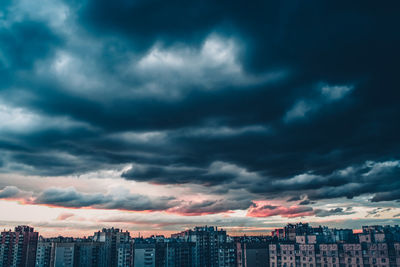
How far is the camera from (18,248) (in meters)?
153

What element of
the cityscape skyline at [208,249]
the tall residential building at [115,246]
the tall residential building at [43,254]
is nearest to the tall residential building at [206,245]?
the cityscape skyline at [208,249]

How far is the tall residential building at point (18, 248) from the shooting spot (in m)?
150

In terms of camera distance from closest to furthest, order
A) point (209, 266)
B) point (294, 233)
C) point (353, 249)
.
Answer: point (353, 249)
point (209, 266)
point (294, 233)

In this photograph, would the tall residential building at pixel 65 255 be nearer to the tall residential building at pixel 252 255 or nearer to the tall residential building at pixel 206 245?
the tall residential building at pixel 206 245

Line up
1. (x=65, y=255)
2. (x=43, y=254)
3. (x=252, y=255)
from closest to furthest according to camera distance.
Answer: (x=252, y=255), (x=65, y=255), (x=43, y=254)

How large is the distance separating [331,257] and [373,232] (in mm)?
15906

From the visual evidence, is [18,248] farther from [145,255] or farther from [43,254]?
[145,255]

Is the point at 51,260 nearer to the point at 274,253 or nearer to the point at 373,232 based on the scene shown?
the point at 274,253

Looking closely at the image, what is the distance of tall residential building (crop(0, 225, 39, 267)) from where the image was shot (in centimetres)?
15000

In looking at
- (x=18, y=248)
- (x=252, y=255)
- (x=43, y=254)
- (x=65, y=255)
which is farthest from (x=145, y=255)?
(x=18, y=248)

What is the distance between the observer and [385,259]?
100m

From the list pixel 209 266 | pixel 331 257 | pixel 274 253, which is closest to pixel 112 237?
pixel 209 266

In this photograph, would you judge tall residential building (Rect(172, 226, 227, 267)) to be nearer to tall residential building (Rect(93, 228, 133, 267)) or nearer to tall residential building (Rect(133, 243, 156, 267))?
tall residential building (Rect(133, 243, 156, 267))

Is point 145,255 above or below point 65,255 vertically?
above
